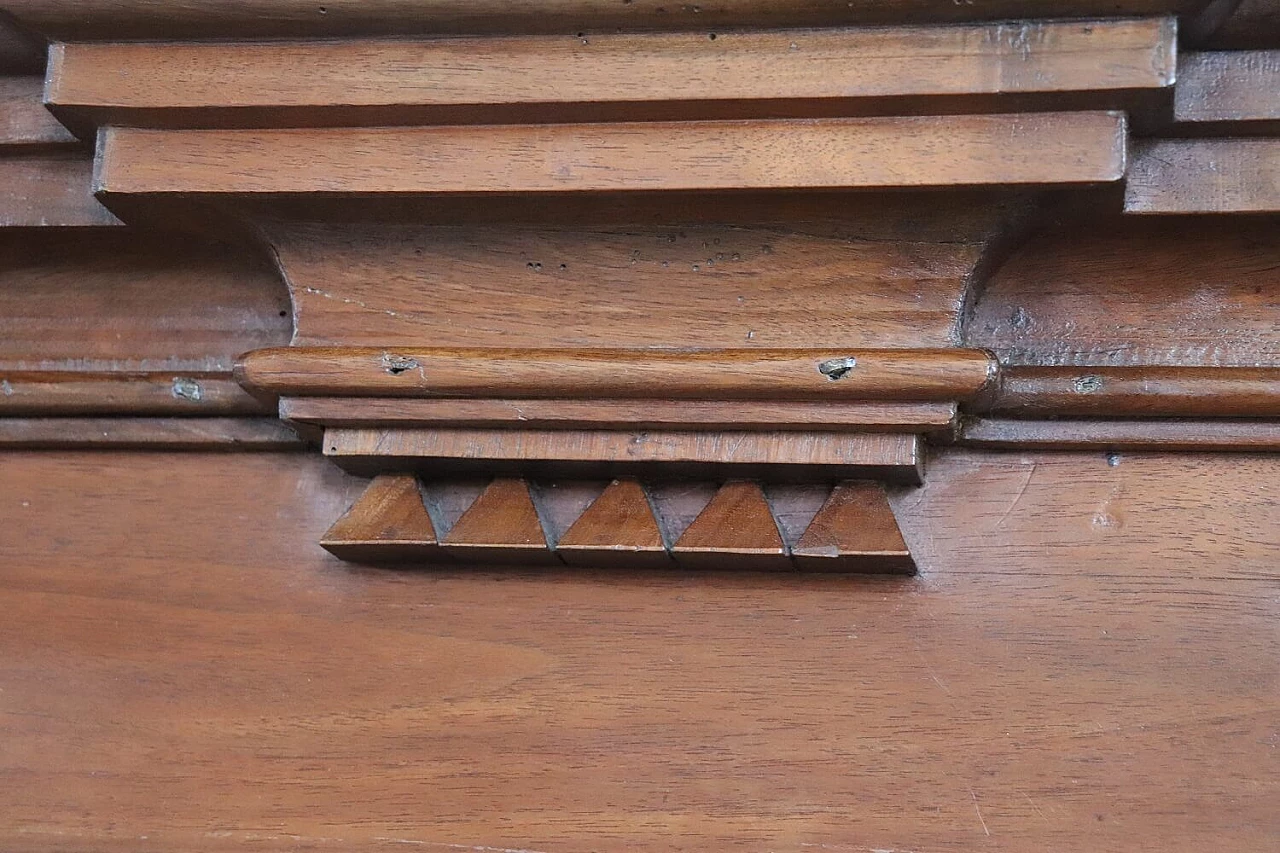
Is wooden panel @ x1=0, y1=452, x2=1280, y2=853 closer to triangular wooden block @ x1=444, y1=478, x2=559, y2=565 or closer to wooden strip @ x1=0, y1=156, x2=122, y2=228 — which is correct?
triangular wooden block @ x1=444, y1=478, x2=559, y2=565

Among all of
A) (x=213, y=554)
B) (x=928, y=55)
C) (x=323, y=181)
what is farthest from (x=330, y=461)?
(x=928, y=55)

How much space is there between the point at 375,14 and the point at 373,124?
0.06 meters

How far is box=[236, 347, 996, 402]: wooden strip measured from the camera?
28.7 inches

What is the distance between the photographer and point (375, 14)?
0.69 m

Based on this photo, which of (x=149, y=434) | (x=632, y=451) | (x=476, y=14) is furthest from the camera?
(x=149, y=434)

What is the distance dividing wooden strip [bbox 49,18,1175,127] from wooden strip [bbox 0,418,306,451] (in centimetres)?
22

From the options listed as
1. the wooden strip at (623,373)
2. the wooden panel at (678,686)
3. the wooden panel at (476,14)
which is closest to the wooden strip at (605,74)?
the wooden panel at (476,14)

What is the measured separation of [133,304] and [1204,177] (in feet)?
2.24

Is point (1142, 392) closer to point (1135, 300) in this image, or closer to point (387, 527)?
point (1135, 300)

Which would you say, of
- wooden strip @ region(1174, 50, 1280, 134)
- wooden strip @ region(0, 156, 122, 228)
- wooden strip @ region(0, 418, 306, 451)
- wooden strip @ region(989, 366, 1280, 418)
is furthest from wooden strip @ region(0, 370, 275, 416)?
wooden strip @ region(1174, 50, 1280, 134)

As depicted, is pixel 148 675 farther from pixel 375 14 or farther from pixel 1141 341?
pixel 1141 341

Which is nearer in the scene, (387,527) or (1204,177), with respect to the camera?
(1204,177)

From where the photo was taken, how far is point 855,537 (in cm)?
77

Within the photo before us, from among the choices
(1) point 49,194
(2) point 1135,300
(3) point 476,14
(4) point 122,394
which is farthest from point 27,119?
(2) point 1135,300
